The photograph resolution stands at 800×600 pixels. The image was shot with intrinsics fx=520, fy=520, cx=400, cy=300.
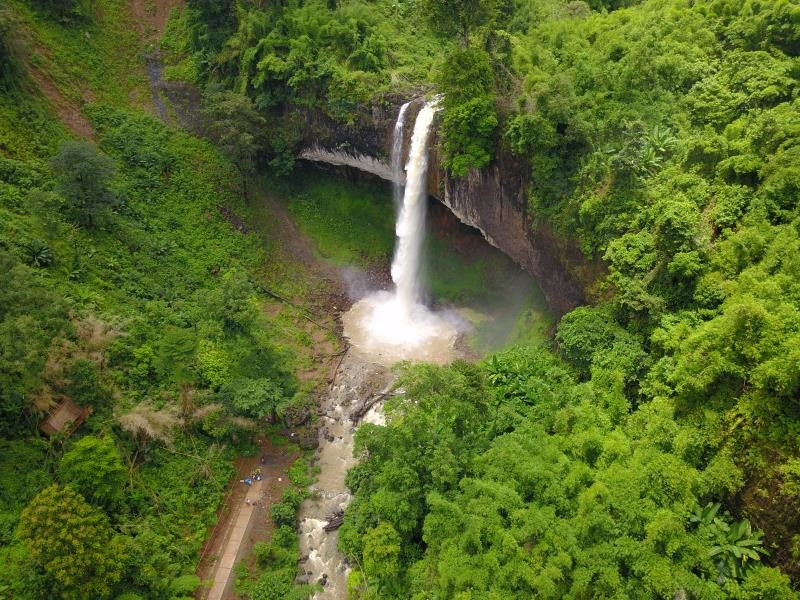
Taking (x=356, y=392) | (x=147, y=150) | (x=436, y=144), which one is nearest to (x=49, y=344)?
(x=356, y=392)

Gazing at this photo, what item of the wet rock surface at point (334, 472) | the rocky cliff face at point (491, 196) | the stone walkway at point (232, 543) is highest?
the rocky cliff face at point (491, 196)

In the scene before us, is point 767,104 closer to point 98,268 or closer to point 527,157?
point 527,157

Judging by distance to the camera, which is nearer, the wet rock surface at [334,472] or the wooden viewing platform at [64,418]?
the wooden viewing platform at [64,418]

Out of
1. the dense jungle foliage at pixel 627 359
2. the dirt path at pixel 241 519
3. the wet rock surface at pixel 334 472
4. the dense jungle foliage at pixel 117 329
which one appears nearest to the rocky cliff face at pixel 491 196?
the dense jungle foliage at pixel 627 359

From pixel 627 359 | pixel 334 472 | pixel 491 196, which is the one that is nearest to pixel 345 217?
pixel 491 196

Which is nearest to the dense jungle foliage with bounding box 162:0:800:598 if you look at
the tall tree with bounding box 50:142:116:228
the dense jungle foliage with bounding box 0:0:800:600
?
the dense jungle foliage with bounding box 0:0:800:600

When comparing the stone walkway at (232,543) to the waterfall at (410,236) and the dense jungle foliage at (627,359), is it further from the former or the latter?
the waterfall at (410,236)
